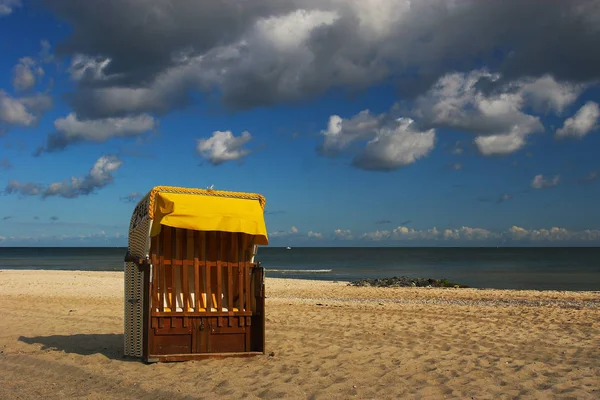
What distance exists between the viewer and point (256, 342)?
8320mm

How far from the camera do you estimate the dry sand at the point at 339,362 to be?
6.38 m

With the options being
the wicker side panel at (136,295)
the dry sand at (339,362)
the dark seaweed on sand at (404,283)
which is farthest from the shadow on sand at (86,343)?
the dark seaweed on sand at (404,283)

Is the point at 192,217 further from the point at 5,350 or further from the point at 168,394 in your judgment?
the point at 5,350

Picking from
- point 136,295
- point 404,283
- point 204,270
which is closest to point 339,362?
point 204,270

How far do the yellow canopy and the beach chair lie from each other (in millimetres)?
14

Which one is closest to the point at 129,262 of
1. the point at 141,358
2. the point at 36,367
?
the point at 141,358

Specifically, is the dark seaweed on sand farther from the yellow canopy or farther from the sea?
the yellow canopy

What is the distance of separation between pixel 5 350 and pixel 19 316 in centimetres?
469

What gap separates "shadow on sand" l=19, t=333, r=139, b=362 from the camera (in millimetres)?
8844

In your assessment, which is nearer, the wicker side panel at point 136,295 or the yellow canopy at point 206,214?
the yellow canopy at point 206,214

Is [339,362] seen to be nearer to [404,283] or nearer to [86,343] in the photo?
[86,343]

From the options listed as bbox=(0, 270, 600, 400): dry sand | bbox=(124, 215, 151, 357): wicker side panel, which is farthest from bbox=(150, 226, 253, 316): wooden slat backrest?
bbox=(0, 270, 600, 400): dry sand

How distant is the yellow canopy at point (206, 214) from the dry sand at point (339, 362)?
194 cm

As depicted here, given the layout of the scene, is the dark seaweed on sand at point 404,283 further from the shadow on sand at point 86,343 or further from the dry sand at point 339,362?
the shadow on sand at point 86,343
